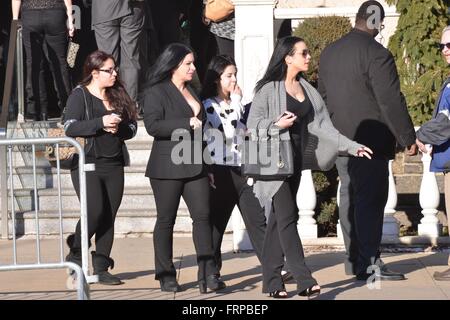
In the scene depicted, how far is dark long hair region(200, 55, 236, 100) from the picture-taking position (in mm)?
9500

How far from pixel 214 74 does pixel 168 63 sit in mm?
435

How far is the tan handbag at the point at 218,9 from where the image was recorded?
1284 centimetres

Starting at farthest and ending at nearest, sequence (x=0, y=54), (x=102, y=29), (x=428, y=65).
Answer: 1. (x=0, y=54)
2. (x=102, y=29)
3. (x=428, y=65)

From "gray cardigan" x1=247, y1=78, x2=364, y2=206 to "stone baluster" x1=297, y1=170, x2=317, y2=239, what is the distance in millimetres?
2008

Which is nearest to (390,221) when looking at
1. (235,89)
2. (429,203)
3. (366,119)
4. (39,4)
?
(429,203)

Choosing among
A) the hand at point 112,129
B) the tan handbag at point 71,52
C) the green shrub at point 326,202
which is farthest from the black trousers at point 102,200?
the tan handbag at point 71,52

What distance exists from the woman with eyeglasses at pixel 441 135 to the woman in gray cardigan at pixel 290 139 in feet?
1.98

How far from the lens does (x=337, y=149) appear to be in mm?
9016

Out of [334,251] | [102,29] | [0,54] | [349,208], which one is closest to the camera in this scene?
[349,208]

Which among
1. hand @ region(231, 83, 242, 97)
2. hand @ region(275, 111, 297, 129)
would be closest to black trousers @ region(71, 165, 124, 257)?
hand @ region(231, 83, 242, 97)

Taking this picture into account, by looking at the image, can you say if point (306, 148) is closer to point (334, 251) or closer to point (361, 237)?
point (361, 237)

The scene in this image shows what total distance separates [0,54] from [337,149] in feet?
26.6
